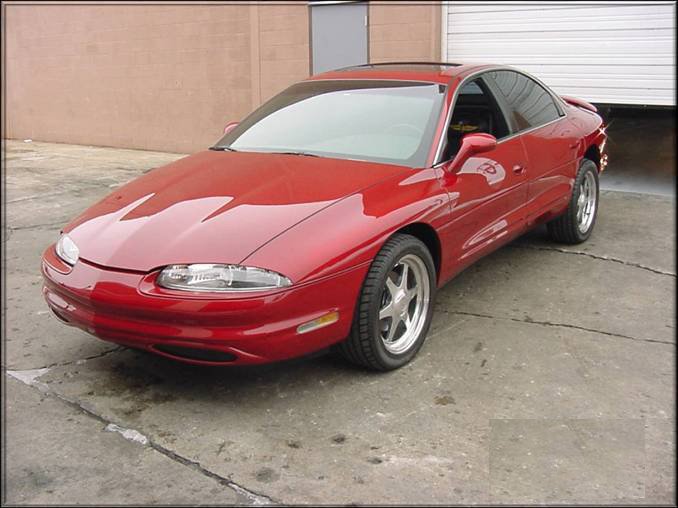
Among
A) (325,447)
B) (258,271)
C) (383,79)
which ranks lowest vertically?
(325,447)

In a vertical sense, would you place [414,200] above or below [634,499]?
above

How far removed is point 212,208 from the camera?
362 cm

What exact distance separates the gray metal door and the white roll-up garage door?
119 centimetres

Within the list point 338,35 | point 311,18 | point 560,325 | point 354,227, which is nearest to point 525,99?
point 560,325

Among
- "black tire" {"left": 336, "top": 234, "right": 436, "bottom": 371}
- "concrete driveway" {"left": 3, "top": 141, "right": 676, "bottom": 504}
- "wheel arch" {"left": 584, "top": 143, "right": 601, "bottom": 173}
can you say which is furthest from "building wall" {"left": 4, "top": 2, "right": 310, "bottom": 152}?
"black tire" {"left": 336, "top": 234, "right": 436, "bottom": 371}

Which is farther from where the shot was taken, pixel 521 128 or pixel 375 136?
pixel 521 128

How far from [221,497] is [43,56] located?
13683 millimetres

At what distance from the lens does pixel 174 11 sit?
11.8 m

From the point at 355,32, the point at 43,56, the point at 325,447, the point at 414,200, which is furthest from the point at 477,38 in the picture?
the point at 43,56

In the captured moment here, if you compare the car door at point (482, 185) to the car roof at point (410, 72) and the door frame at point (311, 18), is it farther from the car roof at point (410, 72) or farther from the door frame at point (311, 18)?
the door frame at point (311, 18)

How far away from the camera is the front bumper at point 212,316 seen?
314cm

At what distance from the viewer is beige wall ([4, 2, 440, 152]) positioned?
10.2 metres

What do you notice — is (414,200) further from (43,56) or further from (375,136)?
(43,56)

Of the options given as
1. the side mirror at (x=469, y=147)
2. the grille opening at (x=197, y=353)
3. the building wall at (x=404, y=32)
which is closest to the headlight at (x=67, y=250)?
the grille opening at (x=197, y=353)
